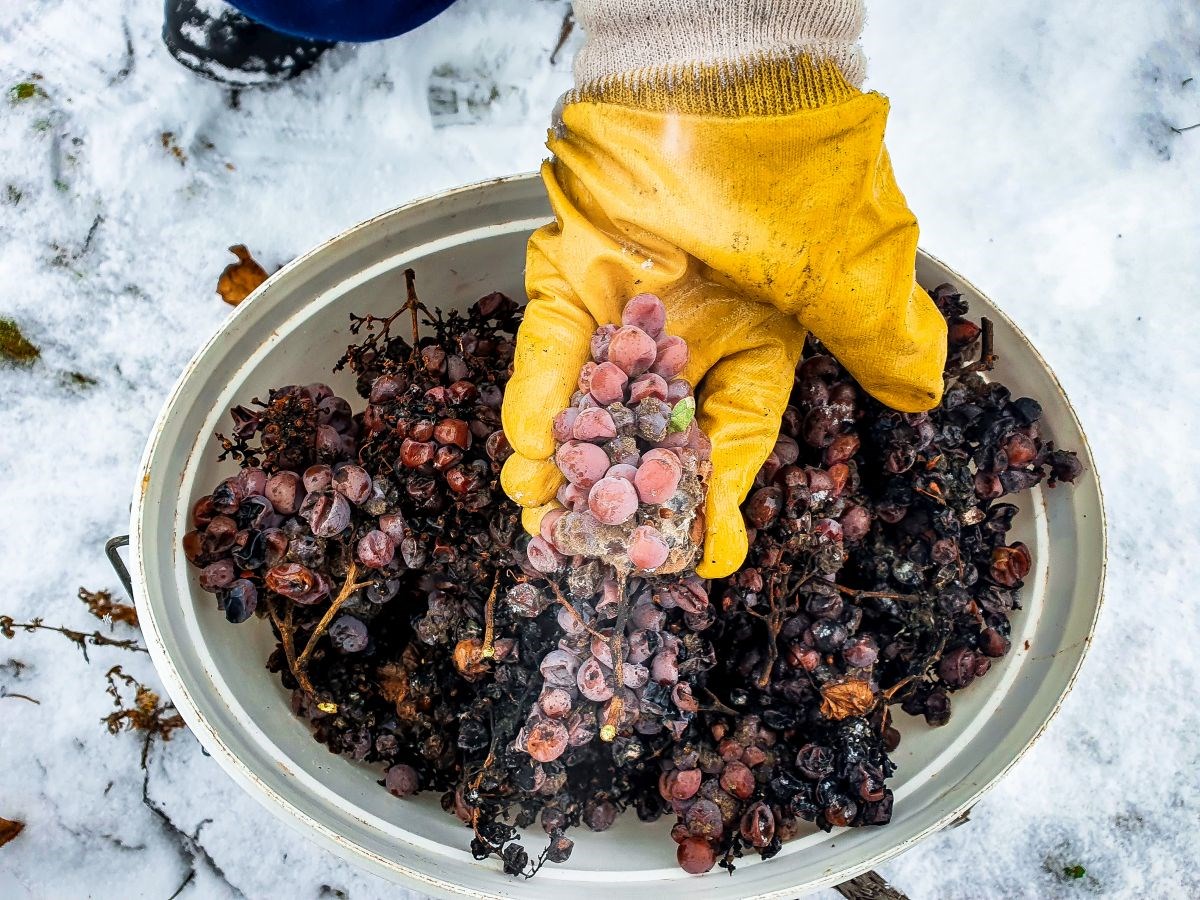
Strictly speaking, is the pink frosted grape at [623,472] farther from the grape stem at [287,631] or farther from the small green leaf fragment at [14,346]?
the small green leaf fragment at [14,346]

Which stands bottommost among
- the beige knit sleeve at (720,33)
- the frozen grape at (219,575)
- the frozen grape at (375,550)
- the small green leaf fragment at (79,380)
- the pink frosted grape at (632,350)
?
the small green leaf fragment at (79,380)

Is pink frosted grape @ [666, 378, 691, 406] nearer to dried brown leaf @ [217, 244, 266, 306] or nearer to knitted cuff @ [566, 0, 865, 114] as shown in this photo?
knitted cuff @ [566, 0, 865, 114]

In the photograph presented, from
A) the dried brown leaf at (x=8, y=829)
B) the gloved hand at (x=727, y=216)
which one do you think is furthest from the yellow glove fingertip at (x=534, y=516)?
the dried brown leaf at (x=8, y=829)

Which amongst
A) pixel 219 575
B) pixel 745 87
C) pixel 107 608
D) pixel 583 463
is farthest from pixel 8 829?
pixel 745 87

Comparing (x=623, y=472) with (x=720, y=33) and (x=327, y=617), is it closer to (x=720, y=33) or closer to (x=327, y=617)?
(x=327, y=617)

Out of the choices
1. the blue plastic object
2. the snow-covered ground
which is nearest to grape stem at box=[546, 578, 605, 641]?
the snow-covered ground

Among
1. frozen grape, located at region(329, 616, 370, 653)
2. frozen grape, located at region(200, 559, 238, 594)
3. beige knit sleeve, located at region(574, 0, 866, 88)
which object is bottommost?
frozen grape, located at region(329, 616, 370, 653)
